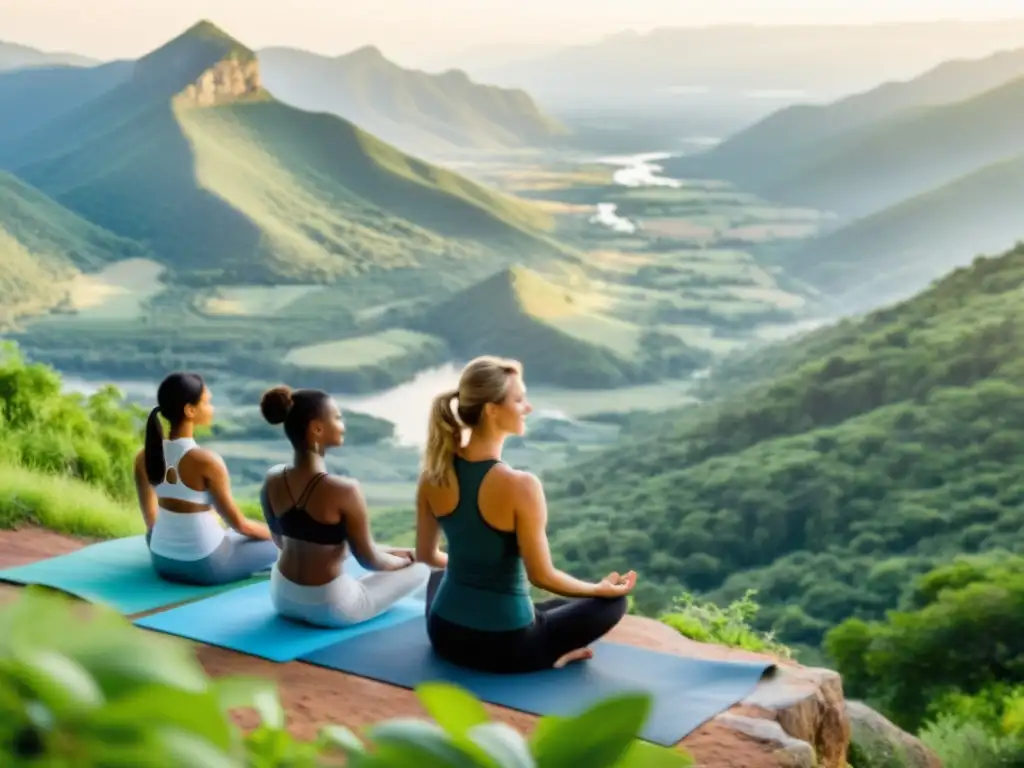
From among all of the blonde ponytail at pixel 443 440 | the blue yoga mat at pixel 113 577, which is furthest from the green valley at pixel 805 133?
the blonde ponytail at pixel 443 440

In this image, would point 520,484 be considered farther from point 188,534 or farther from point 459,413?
point 188,534

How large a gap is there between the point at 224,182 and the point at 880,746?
14.3 metres

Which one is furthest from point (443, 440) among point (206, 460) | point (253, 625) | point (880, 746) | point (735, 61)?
point (735, 61)

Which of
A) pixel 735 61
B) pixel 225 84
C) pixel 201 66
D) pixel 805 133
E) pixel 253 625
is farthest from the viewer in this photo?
pixel 805 133

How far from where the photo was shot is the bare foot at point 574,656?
3.31m

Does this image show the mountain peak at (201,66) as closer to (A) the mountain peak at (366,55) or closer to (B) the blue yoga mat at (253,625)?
(A) the mountain peak at (366,55)

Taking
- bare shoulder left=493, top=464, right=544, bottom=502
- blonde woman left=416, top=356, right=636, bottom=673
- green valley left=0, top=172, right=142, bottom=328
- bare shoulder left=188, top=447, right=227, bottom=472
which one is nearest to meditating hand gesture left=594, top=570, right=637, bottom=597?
blonde woman left=416, top=356, right=636, bottom=673

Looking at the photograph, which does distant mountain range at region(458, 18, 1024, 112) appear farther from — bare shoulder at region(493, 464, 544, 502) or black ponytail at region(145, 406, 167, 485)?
bare shoulder at region(493, 464, 544, 502)

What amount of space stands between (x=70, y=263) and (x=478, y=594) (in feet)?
44.0

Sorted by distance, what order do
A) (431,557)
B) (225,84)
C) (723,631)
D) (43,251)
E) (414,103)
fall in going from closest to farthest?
1. (431,557)
2. (723,631)
3. (43,251)
4. (225,84)
5. (414,103)

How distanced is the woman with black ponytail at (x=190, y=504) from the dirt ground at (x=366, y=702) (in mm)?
542

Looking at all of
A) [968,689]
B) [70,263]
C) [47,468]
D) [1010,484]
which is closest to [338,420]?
[47,468]

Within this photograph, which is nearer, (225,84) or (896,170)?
(225,84)

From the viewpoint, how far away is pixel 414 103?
17.7m
